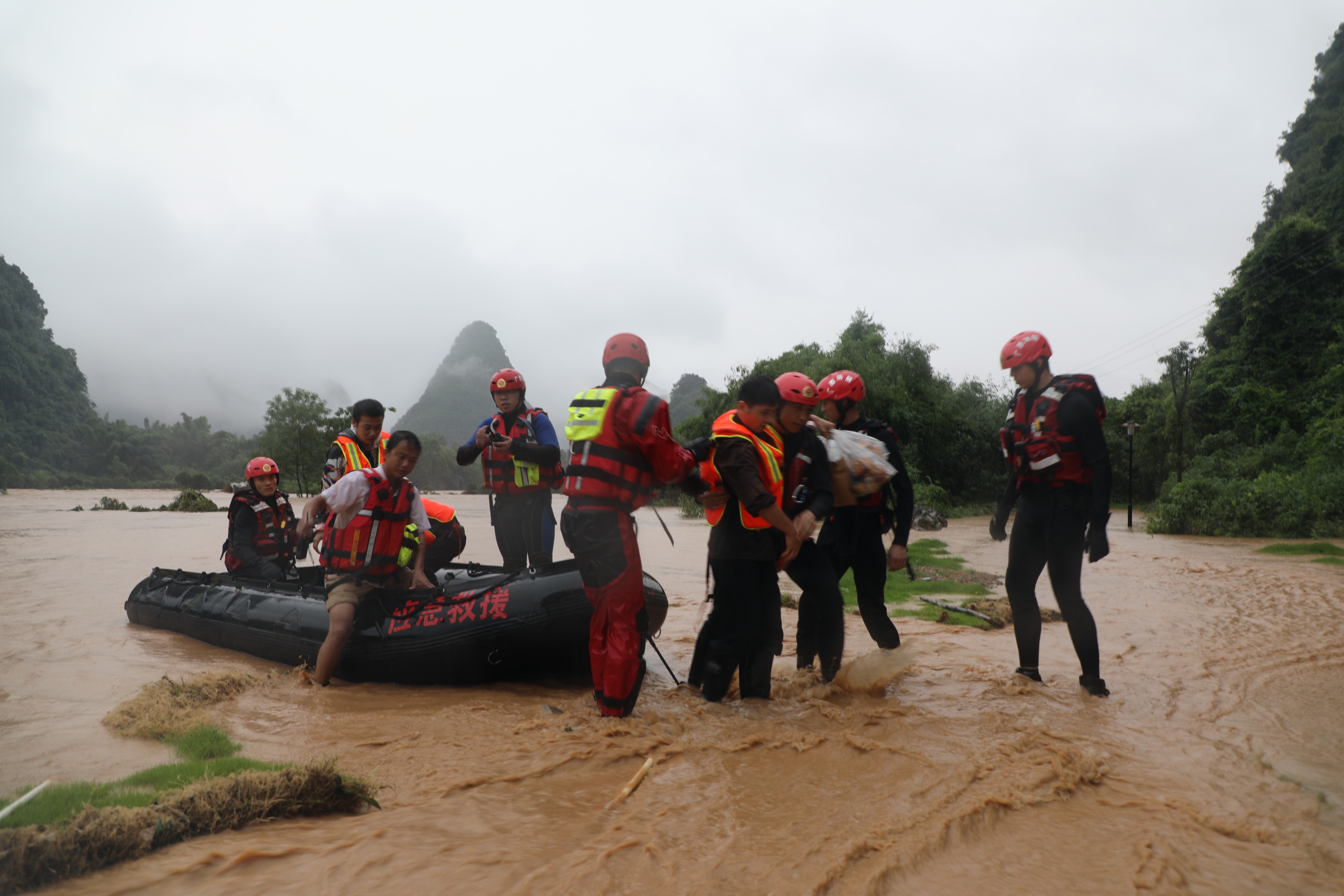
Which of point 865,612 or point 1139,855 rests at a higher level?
point 865,612

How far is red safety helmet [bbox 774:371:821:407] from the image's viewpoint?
3.88 meters

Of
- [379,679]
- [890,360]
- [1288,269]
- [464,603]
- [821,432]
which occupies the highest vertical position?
[1288,269]

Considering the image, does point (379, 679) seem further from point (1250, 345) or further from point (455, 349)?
point (455, 349)

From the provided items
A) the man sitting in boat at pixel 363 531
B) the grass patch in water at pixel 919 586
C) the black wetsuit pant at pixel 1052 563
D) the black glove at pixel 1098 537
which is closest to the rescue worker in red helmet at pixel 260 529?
the man sitting in boat at pixel 363 531

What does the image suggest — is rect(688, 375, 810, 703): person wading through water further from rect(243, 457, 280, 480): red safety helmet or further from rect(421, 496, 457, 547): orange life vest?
rect(243, 457, 280, 480): red safety helmet

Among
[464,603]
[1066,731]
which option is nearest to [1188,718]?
[1066,731]

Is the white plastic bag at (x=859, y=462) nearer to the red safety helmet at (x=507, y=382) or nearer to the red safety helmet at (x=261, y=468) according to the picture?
the red safety helmet at (x=507, y=382)

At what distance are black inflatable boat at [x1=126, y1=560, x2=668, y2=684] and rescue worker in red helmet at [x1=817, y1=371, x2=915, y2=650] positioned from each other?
1.22 metres

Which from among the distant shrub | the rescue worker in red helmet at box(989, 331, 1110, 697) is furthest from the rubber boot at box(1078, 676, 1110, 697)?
the distant shrub

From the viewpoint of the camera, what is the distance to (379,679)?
15.9 feet

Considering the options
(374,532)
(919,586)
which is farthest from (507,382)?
(919,586)

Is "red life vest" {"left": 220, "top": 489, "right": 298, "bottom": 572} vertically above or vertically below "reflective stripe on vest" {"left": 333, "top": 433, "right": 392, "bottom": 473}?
below

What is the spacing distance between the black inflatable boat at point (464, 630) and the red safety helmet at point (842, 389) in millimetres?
1612

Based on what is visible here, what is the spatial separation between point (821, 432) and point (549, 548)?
8.34 ft
